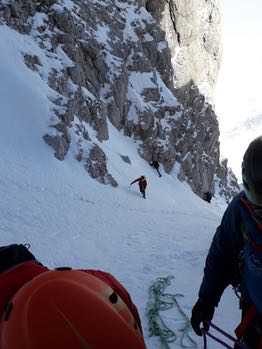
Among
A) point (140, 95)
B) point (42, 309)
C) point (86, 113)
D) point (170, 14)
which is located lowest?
point (42, 309)

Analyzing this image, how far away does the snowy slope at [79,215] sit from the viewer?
1086 cm

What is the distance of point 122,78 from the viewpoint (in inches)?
1449

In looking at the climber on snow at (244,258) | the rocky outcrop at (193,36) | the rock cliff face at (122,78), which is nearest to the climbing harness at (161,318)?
the climber on snow at (244,258)

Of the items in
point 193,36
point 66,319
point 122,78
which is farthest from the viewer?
point 193,36

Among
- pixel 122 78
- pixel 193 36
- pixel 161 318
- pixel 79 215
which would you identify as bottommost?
pixel 161 318

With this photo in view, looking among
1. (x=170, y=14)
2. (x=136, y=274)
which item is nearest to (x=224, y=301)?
(x=136, y=274)

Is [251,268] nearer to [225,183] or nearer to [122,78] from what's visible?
[122,78]

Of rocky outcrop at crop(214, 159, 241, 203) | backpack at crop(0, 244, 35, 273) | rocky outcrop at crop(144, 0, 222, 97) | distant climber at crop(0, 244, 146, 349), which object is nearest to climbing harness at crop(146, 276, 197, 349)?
backpack at crop(0, 244, 35, 273)

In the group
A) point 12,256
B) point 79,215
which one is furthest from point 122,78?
point 12,256

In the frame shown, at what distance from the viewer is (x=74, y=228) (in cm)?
1444

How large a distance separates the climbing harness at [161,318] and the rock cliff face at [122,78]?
13.5m

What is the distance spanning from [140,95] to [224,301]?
33.2m

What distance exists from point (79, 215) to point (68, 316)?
45.1ft

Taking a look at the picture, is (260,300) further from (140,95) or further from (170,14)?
(170,14)
